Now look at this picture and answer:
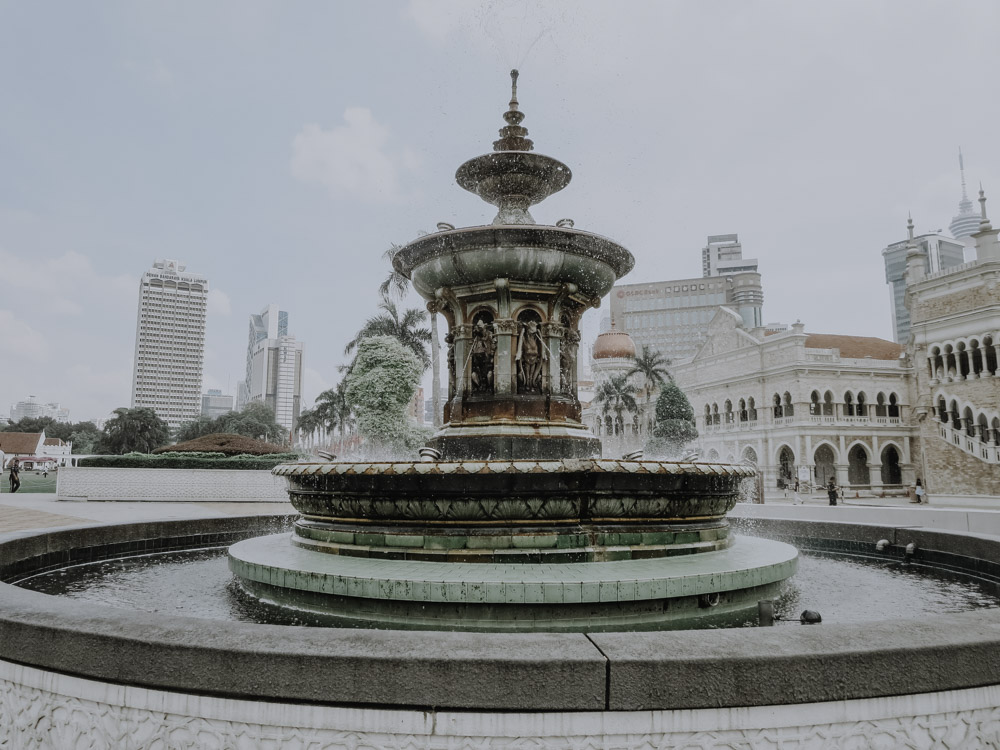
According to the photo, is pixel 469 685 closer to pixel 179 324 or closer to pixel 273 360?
pixel 179 324

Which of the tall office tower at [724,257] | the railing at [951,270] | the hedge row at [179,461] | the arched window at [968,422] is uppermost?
the tall office tower at [724,257]

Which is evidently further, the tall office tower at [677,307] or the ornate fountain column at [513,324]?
the tall office tower at [677,307]

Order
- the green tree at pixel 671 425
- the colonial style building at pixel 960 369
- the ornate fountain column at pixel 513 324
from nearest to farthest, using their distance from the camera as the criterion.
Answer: the ornate fountain column at pixel 513 324 → the colonial style building at pixel 960 369 → the green tree at pixel 671 425

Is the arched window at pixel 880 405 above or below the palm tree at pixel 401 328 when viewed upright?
below

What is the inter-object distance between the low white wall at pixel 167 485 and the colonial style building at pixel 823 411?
30.4 metres

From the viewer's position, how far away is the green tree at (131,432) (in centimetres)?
6438

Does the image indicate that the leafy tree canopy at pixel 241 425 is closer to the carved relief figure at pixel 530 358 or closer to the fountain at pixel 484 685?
the carved relief figure at pixel 530 358

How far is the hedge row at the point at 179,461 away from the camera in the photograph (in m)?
28.6

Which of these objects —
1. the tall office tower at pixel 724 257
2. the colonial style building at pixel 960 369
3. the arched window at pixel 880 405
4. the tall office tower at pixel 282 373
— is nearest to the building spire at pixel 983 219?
the colonial style building at pixel 960 369

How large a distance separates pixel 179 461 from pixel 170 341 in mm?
130081

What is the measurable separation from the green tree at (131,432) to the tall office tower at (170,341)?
81.8 m

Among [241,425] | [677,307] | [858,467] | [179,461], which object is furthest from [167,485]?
[677,307]

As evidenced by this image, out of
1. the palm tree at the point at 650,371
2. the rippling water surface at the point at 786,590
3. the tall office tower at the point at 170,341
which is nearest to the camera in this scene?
the rippling water surface at the point at 786,590

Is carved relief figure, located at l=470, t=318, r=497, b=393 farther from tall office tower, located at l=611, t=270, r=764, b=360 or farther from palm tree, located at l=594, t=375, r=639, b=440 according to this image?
tall office tower, located at l=611, t=270, r=764, b=360
